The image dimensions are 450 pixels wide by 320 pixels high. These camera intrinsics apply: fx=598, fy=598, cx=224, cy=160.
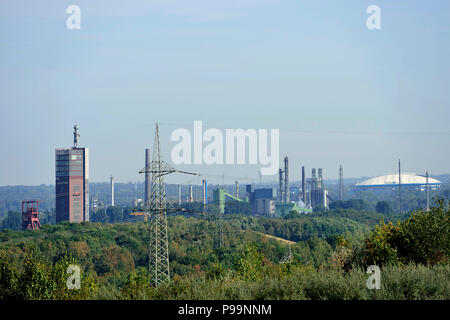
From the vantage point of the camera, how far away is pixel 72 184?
3081 inches

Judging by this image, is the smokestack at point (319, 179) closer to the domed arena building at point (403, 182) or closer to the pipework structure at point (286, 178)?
the pipework structure at point (286, 178)

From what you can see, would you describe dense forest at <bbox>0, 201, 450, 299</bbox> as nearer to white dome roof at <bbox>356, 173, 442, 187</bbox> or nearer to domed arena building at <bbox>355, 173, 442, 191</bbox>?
domed arena building at <bbox>355, 173, 442, 191</bbox>

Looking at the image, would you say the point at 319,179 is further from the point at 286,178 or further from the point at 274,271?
the point at 274,271

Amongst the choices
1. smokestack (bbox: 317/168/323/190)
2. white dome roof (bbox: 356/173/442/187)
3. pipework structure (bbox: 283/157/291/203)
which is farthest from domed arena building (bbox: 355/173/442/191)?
pipework structure (bbox: 283/157/291/203)

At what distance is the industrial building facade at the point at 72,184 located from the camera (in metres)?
77.7

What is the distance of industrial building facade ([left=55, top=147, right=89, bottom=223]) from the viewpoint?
255 ft

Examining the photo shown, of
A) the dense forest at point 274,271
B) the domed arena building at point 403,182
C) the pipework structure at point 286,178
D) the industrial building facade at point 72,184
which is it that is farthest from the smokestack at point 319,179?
the dense forest at point 274,271

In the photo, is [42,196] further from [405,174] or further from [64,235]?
[64,235]

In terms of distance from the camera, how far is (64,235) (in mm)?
50281
